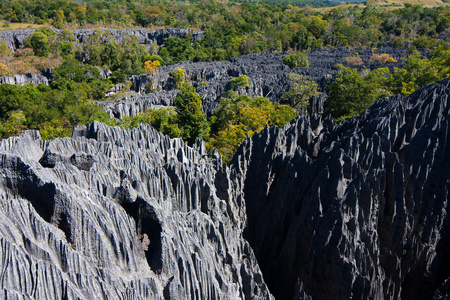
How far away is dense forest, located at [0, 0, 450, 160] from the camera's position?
104 feet

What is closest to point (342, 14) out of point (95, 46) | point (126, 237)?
point (95, 46)

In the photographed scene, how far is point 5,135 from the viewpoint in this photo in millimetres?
29422

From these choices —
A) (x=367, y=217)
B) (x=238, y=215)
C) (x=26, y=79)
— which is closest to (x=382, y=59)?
(x=238, y=215)

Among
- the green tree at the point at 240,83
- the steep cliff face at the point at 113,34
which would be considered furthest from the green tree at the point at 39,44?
the green tree at the point at 240,83

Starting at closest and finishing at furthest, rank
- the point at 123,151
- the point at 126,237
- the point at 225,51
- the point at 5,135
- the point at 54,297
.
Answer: the point at 54,297
the point at 126,237
the point at 123,151
the point at 5,135
the point at 225,51

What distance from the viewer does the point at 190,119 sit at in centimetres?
3238

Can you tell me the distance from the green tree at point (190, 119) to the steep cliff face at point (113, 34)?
61218mm

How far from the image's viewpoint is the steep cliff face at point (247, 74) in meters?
46.2

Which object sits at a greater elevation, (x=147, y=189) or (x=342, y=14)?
(x=342, y=14)

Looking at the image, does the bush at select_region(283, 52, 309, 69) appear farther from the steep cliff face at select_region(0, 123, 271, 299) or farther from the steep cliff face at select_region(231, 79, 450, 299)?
the steep cliff face at select_region(0, 123, 271, 299)

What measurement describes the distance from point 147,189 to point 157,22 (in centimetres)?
11440

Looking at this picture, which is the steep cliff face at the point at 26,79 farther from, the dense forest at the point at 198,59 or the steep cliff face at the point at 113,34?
the steep cliff face at the point at 113,34

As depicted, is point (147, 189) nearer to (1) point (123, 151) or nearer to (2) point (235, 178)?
(1) point (123, 151)

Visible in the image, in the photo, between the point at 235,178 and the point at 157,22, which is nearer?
the point at 235,178
